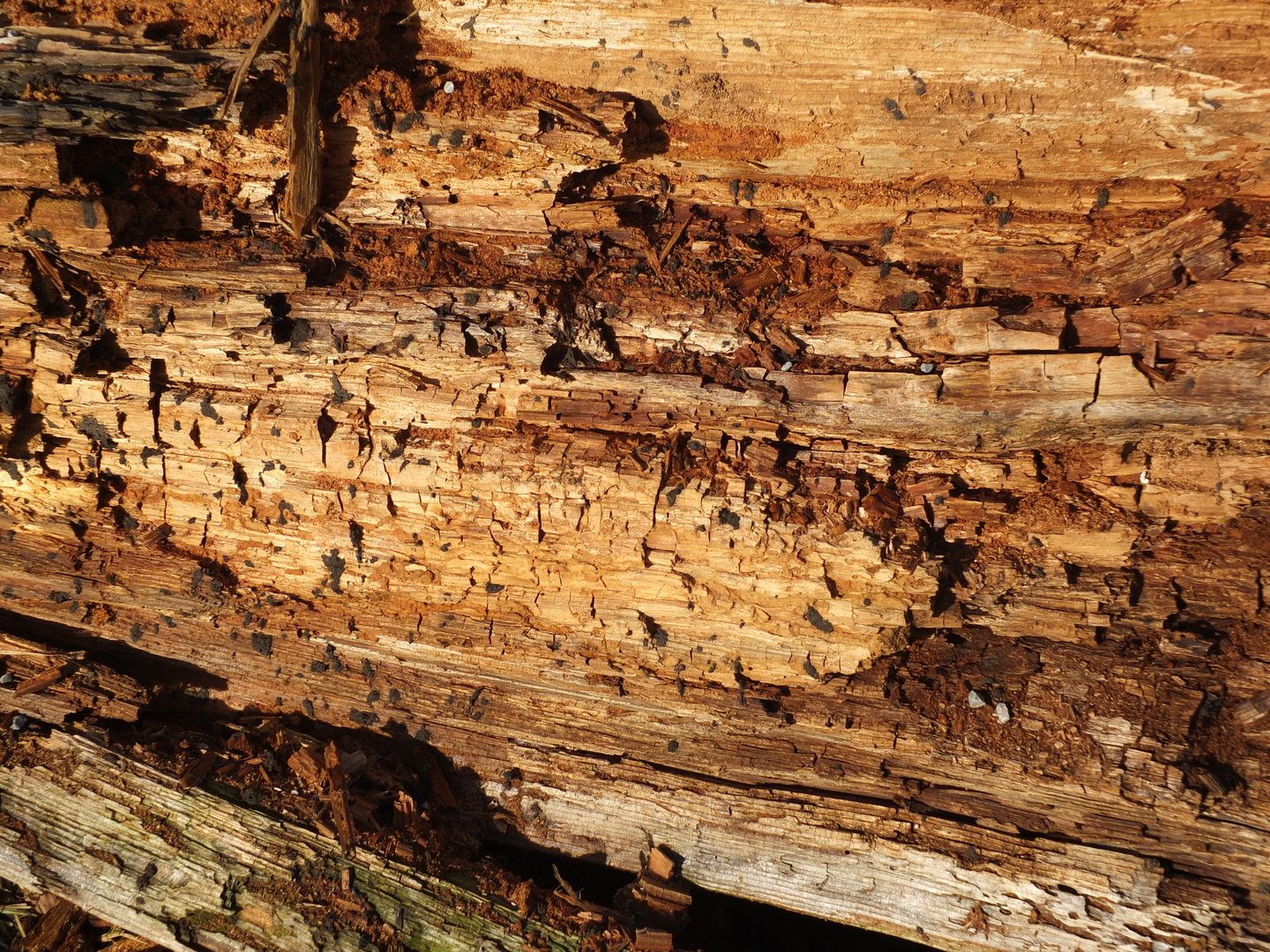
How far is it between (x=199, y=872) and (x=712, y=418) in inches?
137

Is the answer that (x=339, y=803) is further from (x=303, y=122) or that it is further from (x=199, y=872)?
(x=303, y=122)

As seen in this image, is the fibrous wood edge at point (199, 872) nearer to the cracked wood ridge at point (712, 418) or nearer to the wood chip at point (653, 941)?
the cracked wood ridge at point (712, 418)

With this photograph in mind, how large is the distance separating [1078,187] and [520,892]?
4463 millimetres

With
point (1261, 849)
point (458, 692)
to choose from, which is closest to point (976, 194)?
point (1261, 849)

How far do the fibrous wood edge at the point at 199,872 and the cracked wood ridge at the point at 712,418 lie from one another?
0.07 feet

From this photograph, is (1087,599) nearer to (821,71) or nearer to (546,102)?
(821,71)

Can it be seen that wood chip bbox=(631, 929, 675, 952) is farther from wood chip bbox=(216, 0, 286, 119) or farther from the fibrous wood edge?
wood chip bbox=(216, 0, 286, 119)

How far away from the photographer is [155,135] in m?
4.11

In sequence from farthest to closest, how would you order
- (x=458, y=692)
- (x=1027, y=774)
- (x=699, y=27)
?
(x=458, y=692), (x=1027, y=774), (x=699, y=27)

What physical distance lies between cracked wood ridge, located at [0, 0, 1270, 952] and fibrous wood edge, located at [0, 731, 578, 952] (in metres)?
0.02

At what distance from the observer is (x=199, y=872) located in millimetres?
4117

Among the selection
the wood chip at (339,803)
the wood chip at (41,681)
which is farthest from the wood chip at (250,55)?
the wood chip at (339,803)

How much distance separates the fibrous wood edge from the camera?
402 cm

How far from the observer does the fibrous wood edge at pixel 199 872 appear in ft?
13.2
